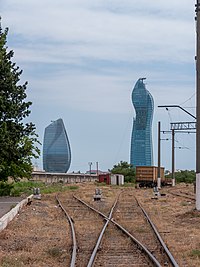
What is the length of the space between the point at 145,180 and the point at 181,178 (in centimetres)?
3780

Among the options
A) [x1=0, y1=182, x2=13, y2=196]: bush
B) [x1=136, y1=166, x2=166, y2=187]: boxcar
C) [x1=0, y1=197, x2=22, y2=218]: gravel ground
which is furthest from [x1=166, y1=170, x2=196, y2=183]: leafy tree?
[x1=0, y1=197, x2=22, y2=218]: gravel ground

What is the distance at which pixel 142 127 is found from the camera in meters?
136

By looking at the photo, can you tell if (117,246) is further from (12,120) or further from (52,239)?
(12,120)

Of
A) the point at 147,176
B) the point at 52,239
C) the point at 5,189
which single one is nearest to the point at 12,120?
the point at 5,189

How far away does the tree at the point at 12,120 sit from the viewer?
36059 millimetres

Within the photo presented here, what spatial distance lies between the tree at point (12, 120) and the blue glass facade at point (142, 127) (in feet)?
275

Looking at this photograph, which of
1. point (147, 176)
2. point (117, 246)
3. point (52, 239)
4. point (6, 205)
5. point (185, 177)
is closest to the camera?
point (117, 246)

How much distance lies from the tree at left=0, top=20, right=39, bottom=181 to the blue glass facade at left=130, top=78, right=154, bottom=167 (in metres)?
83.9

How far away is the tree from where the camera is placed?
36.1 metres

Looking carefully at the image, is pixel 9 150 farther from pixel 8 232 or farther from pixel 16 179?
Result: pixel 8 232

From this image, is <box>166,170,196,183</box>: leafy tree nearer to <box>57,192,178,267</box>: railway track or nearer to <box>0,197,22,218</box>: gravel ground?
<box>0,197,22,218</box>: gravel ground

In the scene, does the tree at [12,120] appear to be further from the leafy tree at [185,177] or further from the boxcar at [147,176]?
the leafy tree at [185,177]

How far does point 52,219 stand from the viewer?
23875mm

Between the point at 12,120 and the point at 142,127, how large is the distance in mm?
100190
